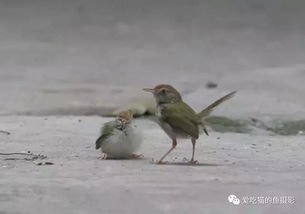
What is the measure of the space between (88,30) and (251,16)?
118 inches

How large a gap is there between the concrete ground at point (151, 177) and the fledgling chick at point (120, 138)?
0.11 meters

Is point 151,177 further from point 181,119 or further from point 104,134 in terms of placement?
point 104,134

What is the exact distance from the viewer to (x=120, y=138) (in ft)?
20.1

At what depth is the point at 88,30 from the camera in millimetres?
14633

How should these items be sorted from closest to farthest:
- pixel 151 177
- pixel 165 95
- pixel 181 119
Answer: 1. pixel 151 177
2. pixel 181 119
3. pixel 165 95

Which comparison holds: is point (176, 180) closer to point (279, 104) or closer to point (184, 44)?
point (279, 104)

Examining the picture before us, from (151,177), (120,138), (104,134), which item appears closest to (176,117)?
(120,138)

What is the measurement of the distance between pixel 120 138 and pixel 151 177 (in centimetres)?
91

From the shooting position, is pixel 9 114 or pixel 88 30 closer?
pixel 9 114

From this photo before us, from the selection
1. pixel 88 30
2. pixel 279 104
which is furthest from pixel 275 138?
pixel 88 30

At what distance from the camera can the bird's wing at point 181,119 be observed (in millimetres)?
5926

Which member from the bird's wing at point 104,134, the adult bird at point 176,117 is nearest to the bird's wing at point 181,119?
the adult bird at point 176,117

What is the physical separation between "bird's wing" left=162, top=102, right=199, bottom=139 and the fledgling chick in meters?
0.31

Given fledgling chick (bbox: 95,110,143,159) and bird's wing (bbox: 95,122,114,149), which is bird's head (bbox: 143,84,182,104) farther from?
bird's wing (bbox: 95,122,114,149)
